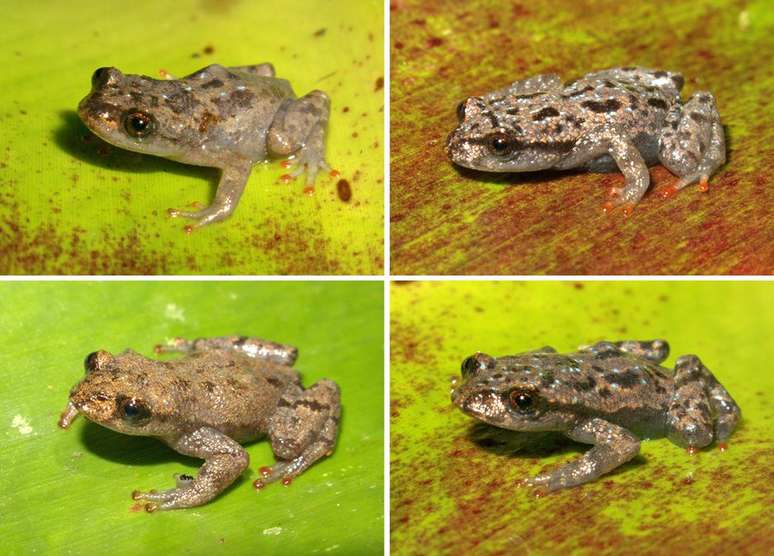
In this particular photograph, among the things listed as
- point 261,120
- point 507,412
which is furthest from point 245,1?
point 507,412

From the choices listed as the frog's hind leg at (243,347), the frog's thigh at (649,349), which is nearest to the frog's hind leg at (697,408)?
the frog's thigh at (649,349)

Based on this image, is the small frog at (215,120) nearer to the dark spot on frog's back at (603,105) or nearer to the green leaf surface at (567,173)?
the green leaf surface at (567,173)

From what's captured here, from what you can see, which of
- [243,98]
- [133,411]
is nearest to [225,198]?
[243,98]

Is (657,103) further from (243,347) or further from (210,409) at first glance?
(210,409)

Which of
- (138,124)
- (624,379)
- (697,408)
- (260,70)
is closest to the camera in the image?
(697,408)

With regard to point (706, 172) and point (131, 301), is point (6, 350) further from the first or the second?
point (706, 172)
